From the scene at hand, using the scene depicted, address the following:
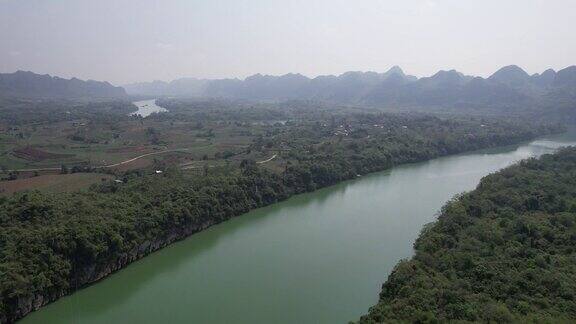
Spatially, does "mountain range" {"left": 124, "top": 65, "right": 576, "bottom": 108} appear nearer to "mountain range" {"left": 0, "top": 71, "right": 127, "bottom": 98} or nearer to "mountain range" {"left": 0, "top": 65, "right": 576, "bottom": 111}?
"mountain range" {"left": 0, "top": 65, "right": 576, "bottom": 111}

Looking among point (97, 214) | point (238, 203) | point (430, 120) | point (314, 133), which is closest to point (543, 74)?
point (430, 120)

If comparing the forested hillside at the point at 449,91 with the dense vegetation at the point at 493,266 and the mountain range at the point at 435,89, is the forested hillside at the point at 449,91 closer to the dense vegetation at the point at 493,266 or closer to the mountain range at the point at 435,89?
the mountain range at the point at 435,89

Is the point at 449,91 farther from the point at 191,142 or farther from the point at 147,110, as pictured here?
the point at 191,142

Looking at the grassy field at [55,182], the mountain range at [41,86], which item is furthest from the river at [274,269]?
the mountain range at [41,86]

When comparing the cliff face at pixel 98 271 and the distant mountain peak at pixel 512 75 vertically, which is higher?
the distant mountain peak at pixel 512 75

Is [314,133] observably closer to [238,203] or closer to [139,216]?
[238,203]

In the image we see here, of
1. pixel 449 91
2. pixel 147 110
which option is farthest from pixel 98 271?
pixel 449 91

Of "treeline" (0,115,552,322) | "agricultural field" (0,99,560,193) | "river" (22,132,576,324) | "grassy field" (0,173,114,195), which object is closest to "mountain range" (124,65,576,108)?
"agricultural field" (0,99,560,193)
